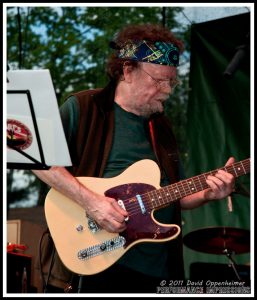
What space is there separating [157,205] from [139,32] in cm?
115

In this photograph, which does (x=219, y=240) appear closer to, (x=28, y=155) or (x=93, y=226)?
(x=93, y=226)

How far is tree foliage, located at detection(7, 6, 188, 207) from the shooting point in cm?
729

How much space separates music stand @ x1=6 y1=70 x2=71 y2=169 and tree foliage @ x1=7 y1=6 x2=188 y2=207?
15.0 feet

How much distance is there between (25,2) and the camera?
12.5 ft

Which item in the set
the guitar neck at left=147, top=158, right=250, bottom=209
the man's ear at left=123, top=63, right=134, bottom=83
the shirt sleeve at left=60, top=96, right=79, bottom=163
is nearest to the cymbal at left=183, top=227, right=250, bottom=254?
the guitar neck at left=147, top=158, right=250, bottom=209

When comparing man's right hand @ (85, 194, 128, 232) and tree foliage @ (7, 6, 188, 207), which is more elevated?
tree foliage @ (7, 6, 188, 207)

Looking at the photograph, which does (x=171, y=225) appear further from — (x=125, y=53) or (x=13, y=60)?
(x=13, y=60)

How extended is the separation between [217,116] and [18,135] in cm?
334

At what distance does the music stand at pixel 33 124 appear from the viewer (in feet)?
8.43

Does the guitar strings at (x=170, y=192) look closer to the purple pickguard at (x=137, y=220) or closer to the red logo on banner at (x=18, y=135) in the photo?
the purple pickguard at (x=137, y=220)

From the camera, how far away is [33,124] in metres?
2.66

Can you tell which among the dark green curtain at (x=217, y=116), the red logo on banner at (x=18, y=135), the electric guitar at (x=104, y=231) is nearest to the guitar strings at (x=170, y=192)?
the electric guitar at (x=104, y=231)

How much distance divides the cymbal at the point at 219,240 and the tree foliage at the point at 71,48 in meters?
2.47

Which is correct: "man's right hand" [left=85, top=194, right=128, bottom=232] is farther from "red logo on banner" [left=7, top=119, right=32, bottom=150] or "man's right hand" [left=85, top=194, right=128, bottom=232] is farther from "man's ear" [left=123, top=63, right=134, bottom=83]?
"man's ear" [left=123, top=63, right=134, bottom=83]
